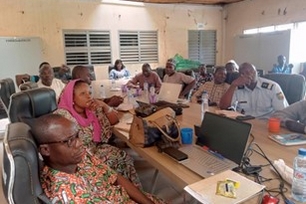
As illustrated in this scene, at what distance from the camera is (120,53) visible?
6652 mm

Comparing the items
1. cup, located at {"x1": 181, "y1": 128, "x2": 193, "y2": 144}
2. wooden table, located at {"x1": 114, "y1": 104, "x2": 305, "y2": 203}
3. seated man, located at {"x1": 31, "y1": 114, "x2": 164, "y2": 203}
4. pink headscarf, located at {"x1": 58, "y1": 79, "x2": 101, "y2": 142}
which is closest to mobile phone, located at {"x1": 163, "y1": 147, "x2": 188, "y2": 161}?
wooden table, located at {"x1": 114, "y1": 104, "x2": 305, "y2": 203}

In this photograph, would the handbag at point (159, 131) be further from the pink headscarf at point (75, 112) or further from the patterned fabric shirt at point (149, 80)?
the patterned fabric shirt at point (149, 80)

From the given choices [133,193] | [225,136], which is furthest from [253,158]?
[133,193]

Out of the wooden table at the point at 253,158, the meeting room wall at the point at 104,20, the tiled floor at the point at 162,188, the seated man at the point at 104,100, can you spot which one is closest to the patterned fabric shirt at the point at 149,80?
the seated man at the point at 104,100

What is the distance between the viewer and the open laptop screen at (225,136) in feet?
4.02

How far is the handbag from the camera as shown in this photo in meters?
1.53

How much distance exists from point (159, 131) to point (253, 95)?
1.42m

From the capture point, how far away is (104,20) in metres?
6.39

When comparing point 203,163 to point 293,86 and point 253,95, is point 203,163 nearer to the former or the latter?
point 253,95

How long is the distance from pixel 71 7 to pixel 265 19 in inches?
199

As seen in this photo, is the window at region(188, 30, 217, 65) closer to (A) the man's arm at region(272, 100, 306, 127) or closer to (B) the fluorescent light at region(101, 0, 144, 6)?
(B) the fluorescent light at region(101, 0, 144, 6)

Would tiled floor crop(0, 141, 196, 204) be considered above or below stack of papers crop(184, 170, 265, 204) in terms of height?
below

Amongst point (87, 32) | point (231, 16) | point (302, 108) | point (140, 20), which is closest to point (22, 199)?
point (302, 108)

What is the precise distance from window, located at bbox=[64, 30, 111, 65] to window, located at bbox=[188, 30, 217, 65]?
2593mm
